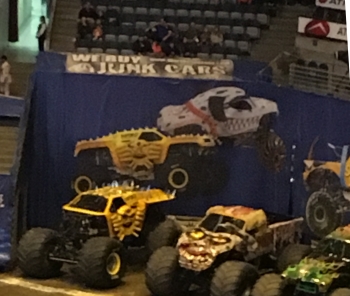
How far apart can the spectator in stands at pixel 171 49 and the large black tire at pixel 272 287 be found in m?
6.97

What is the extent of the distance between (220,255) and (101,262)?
3.40ft

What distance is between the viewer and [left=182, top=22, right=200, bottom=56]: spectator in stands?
1391 centimetres

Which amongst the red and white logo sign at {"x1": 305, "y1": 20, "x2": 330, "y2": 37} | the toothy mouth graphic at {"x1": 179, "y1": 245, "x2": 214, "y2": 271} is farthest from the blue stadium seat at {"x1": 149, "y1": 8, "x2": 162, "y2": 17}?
the toothy mouth graphic at {"x1": 179, "y1": 245, "x2": 214, "y2": 271}

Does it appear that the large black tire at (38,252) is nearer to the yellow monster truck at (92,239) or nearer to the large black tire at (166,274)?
the yellow monster truck at (92,239)

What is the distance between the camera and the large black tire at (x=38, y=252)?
7.99 m

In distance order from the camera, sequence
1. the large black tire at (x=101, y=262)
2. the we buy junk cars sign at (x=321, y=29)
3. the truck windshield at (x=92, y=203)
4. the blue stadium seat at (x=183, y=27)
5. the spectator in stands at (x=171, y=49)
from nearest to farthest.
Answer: the large black tire at (x=101, y=262)
the truck windshield at (x=92, y=203)
the spectator in stands at (x=171, y=49)
the we buy junk cars sign at (x=321, y=29)
the blue stadium seat at (x=183, y=27)

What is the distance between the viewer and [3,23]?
17.2 meters

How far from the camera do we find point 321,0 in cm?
1460

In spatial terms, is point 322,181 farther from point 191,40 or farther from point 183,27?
point 183,27

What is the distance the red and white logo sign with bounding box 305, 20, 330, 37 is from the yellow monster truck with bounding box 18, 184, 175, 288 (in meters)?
6.73

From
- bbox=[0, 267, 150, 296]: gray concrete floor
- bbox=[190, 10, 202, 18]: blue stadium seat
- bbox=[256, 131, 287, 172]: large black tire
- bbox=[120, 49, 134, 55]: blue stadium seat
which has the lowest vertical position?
bbox=[0, 267, 150, 296]: gray concrete floor

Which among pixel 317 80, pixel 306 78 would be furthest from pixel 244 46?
pixel 317 80

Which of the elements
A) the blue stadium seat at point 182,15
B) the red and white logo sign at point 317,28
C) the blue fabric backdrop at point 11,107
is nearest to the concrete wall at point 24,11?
the blue stadium seat at point 182,15

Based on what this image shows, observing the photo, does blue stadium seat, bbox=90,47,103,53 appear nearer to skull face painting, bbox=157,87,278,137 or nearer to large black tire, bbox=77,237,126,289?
skull face painting, bbox=157,87,278,137
